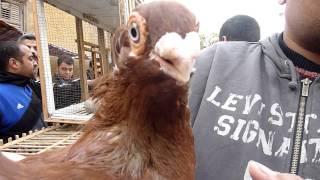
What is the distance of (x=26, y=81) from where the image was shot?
3.92m

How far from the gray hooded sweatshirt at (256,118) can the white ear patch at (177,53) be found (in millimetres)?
515

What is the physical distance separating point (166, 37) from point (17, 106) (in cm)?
293

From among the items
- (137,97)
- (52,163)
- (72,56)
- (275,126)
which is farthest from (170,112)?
(72,56)

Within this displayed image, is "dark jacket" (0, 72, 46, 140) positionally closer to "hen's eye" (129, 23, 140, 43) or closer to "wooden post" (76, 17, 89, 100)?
"wooden post" (76, 17, 89, 100)

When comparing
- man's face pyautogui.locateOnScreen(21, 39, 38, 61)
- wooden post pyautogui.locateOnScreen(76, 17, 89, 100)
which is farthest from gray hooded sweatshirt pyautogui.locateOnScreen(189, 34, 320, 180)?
man's face pyautogui.locateOnScreen(21, 39, 38, 61)

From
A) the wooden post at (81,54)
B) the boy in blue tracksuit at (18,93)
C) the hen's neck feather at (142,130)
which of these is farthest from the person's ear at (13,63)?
the hen's neck feather at (142,130)

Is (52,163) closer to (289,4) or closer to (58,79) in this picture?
(289,4)

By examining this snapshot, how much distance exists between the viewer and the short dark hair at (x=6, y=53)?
3.94 meters

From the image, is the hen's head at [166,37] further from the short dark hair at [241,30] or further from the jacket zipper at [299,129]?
the short dark hair at [241,30]

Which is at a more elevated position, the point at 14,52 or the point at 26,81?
the point at 14,52

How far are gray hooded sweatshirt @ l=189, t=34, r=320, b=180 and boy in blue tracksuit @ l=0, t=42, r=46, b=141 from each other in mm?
2415

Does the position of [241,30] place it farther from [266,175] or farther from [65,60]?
[266,175]

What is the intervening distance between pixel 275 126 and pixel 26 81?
2.93 metres

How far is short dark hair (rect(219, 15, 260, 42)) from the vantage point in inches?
171
